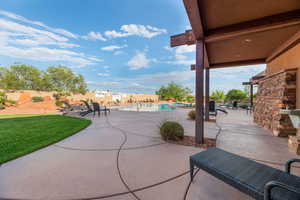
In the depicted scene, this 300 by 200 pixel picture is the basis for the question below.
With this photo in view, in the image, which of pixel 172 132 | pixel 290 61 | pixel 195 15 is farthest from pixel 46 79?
pixel 290 61

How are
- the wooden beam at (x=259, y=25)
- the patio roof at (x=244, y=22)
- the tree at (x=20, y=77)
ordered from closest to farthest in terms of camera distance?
1. the patio roof at (x=244, y=22)
2. the wooden beam at (x=259, y=25)
3. the tree at (x=20, y=77)

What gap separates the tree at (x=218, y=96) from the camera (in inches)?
622

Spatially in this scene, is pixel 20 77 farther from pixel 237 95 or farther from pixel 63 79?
pixel 237 95

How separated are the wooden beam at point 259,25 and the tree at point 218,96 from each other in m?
14.5

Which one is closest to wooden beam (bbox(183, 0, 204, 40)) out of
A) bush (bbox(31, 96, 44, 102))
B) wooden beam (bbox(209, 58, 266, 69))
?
wooden beam (bbox(209, 58, 266, 69))

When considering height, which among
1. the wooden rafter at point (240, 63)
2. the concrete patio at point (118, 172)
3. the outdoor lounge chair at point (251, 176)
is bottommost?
the concrete patio at point (118, 172)

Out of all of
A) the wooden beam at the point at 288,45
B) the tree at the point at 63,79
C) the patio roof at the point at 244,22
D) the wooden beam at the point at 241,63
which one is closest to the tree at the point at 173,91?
the tree at the point at 63,79

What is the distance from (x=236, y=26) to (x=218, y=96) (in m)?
15.2

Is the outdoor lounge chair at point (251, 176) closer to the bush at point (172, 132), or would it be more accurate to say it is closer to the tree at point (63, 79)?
the bush at point (172, 132)

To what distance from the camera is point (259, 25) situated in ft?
8.13

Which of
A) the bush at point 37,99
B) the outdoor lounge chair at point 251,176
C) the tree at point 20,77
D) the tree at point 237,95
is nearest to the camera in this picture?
the outdoor lounge chair at point 251,176

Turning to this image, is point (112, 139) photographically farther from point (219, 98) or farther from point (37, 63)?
point (37, 63)

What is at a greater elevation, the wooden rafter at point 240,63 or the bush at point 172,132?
the wooden rafter at point 240,63

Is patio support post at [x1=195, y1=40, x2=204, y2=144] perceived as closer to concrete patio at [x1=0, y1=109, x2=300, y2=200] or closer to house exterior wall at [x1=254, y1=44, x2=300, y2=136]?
concrete patio at [x1=0, y1=109, x2=300, y2=200]
